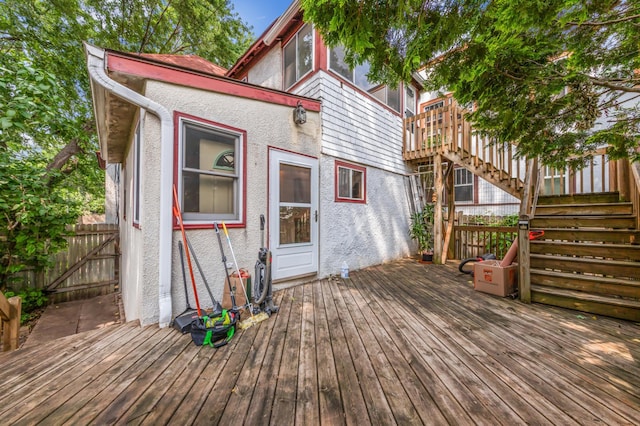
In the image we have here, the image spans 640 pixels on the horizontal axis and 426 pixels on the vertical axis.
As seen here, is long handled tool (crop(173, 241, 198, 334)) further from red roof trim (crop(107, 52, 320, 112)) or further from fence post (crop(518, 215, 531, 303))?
fence post (crop(518, 215, 531, 303))

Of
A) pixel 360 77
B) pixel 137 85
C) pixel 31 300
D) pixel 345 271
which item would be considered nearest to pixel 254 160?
pixel 137 85

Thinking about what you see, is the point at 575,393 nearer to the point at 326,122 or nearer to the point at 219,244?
the point at 219,244

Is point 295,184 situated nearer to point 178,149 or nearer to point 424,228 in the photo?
point 178,149

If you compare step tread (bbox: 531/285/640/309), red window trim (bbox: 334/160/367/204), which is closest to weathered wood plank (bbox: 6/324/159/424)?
red window trim (bbox: 334/160/367/204)

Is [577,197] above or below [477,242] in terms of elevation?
above

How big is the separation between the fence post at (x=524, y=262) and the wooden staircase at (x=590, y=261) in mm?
97

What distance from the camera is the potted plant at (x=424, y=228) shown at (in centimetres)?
645

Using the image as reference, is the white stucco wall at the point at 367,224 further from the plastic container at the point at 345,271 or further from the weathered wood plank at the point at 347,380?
the weathered wood plank at the point at 347,380

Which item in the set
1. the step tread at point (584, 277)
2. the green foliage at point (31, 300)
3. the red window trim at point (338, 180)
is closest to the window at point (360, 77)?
the red window trim at point (338, 180)

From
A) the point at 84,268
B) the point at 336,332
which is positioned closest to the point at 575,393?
the point at 336,332

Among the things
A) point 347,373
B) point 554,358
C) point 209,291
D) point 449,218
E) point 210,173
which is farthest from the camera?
point 449,218

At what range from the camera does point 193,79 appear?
3.00 meters

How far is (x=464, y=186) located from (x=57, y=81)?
12479 mm

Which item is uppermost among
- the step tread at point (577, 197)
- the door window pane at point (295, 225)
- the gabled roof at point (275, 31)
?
the gabled roof at point (275, 31)
